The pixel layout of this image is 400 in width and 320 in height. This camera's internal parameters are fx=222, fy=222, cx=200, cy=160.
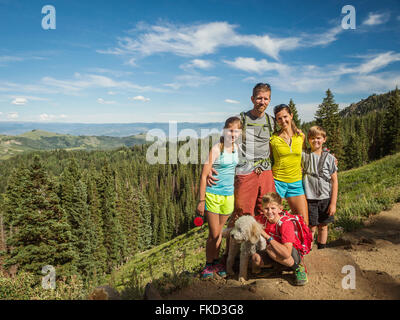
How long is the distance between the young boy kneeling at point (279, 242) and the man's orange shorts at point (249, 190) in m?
0.28

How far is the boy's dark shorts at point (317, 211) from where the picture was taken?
4.54m

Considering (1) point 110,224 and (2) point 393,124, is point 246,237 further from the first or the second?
(2) point 393,124

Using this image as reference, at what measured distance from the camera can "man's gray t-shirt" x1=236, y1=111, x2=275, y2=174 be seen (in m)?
3.81

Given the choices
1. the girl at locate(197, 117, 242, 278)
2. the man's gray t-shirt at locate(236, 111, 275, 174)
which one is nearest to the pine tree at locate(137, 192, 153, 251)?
the girl at locate(197, 117, 242, 278)

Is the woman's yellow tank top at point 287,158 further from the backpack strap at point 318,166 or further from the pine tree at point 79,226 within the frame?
the pine tree at point 79,226

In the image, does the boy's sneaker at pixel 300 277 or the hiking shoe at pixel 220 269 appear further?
the hiking shoe at pixel 220 269

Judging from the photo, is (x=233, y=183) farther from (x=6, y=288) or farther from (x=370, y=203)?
(x=6, y=288)

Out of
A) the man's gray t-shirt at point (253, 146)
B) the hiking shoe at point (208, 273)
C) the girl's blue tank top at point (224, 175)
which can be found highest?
A: the man's gray t-shirt at point (253, 146)

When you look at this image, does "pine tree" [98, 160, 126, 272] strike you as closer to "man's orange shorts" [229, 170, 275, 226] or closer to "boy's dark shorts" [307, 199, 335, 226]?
"boy's dark shorts" [307, 199, 335, 226]

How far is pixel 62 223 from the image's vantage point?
1917cm

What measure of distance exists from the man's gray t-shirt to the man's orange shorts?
0.12 meters

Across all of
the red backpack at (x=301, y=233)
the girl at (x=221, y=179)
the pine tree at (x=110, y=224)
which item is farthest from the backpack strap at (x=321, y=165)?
the pine tree at (x=110, y=224)

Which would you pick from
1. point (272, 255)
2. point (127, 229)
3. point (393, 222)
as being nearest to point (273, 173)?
point (272, 255)

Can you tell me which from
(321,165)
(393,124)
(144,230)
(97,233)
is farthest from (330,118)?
(144,230)
